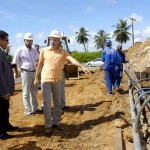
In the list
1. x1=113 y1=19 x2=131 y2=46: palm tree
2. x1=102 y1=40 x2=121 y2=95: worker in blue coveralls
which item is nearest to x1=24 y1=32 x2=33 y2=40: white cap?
x1=102 y1=40 x2=121 y2=95: worker in blue coveralls

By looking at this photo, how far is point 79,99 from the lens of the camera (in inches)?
382

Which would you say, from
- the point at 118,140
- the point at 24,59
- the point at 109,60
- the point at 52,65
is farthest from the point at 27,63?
the point at 109,60

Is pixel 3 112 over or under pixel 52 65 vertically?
under

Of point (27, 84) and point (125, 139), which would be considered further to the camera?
point (27, 84)

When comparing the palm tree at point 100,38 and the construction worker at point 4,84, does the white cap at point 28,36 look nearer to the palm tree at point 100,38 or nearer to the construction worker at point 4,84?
the construction worker at point 4,84

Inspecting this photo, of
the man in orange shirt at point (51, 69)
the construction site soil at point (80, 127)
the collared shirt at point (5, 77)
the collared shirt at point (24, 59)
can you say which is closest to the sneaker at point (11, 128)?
the construction site soil at point (80, 127)

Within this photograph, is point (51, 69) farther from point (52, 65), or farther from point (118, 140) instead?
point (118, 140)

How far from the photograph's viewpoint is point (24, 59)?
721cm

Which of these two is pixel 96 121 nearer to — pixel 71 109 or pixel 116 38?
pixel 71 109

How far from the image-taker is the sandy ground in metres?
5.50

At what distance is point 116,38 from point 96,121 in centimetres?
7670

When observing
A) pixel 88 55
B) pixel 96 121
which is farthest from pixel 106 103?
pixel 88 55

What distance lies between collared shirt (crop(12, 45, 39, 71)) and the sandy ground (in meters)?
1.19

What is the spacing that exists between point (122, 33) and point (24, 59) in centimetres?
7568
